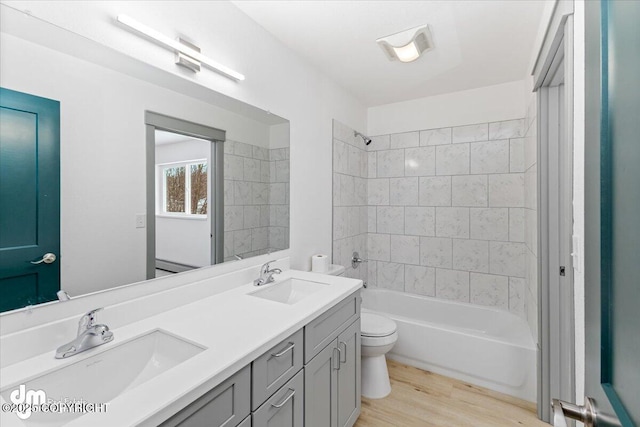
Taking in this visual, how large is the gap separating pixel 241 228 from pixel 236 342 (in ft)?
2.91

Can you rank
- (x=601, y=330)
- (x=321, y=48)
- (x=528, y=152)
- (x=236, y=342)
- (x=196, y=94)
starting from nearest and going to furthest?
1. (x=601, y=330)
2. (x=236, y=342)
3. (x=196, y=94)
4. (x=321, y=48)
5. (x=528, y=152)

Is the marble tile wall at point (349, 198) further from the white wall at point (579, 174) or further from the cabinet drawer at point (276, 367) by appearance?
the white wall at point (579, 174)

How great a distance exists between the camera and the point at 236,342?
1006mm

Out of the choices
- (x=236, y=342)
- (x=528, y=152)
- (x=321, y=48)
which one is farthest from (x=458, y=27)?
(x=236, y=342)

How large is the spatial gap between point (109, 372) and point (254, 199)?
116 centimetres

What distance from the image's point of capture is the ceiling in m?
1.68

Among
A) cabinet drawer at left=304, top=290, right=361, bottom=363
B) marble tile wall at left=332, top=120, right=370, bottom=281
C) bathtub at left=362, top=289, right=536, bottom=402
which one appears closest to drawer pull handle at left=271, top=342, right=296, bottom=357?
cabinet drawer at left=304, top=290, right=361, bottom=363

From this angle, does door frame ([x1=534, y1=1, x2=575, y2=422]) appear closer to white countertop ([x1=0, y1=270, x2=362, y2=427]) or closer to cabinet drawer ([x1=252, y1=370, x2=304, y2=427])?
white countertop ([x1=0, y1=270, x2=362, y2=427])

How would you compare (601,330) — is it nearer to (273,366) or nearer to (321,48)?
(273,366)

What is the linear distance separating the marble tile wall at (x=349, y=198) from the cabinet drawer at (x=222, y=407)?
5.84 feet

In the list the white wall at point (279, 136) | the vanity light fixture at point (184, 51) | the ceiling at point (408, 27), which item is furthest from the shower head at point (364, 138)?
the vanity light fixture at point (184, 51)

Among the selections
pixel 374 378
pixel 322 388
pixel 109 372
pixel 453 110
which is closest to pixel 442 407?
pixel 374 378

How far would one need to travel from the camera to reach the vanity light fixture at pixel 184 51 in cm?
118

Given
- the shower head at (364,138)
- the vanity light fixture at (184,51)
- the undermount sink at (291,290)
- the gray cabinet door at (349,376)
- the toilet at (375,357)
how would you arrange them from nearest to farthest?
the vanity light fixture at (184,51), the gray cabinet door at (349,376), the undermount sink at (291,290), the toilet at (375,357), the shower head at (364,138)
